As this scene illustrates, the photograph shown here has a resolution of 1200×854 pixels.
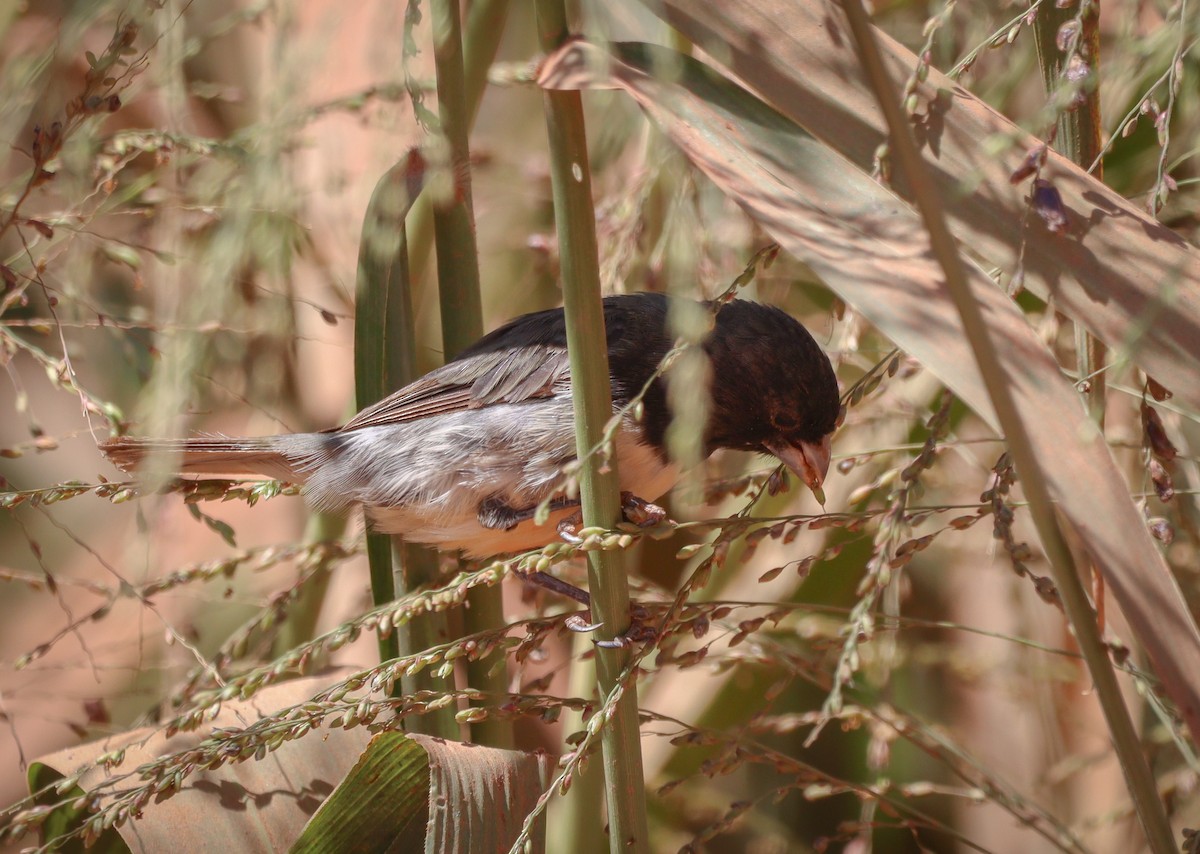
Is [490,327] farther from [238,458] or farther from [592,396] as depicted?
[592,396]

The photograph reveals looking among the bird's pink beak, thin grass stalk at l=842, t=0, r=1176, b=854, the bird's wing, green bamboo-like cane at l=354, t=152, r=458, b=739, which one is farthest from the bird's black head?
thin grass stalk at l=842, t=0, r=1176, b=854

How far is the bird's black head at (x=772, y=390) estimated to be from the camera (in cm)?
218

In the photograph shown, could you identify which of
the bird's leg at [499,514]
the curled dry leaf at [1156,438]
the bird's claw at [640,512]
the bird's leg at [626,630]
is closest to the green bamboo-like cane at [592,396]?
the bird's leg at [626,630]

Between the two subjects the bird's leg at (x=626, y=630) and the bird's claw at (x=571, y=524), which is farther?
the bird's claw at (x=571, y=524)

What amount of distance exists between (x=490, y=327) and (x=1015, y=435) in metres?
2.71

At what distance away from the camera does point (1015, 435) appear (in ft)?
2.96

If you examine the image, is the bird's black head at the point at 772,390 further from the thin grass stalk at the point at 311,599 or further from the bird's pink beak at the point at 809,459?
the thin grass stalk at the point at 311,599

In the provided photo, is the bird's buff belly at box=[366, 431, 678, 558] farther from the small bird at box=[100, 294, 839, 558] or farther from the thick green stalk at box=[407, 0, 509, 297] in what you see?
the thick green stalk at box=[407, 0, 509, 297]

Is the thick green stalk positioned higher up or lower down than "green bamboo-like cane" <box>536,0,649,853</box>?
higher up

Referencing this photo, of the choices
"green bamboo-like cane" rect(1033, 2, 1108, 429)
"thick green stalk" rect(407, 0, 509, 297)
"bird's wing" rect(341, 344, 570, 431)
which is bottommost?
"bird's wing" rect(341, 344, 570, 431)

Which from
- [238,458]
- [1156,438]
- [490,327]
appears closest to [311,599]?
[238,458]

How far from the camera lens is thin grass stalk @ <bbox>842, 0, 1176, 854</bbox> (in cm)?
86

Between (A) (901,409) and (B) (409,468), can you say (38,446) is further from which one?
(A) (901,409)

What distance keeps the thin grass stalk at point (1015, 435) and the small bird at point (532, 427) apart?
1161mm
